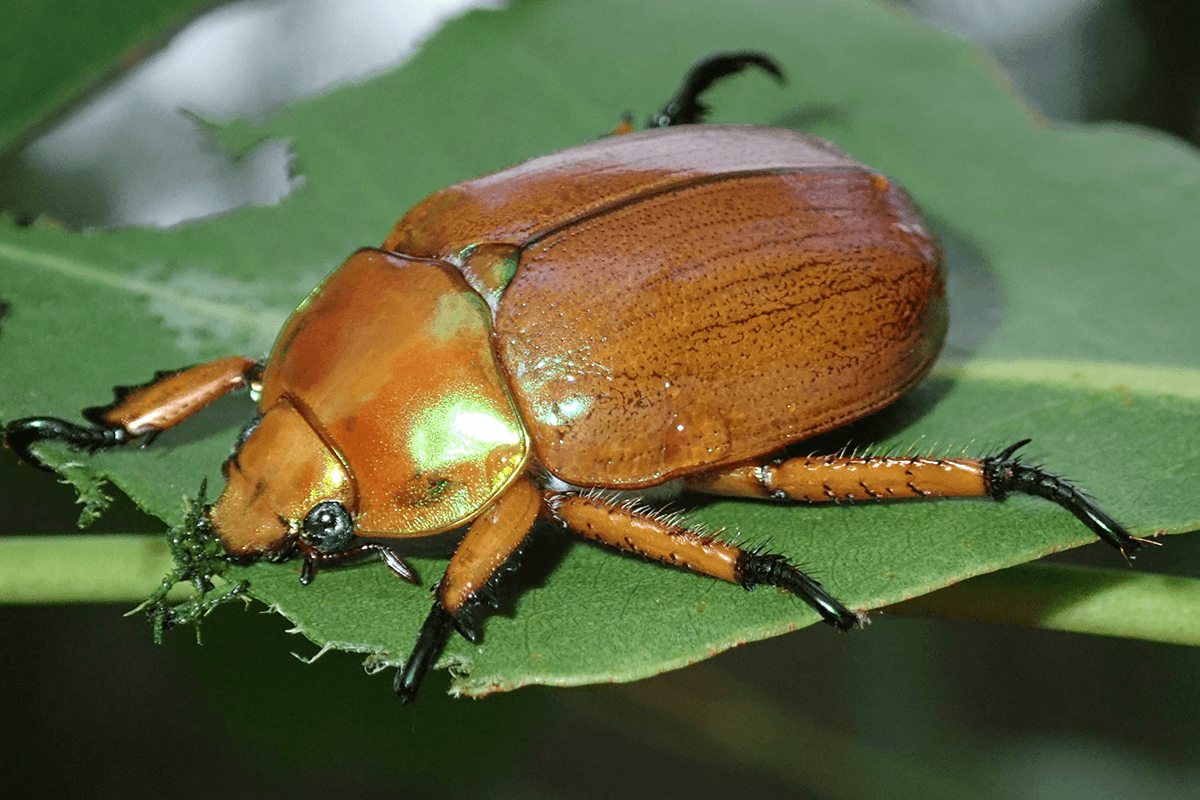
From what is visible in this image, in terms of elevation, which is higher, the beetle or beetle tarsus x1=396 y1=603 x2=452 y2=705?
the beetle

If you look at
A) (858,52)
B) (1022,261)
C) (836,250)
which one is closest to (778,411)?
(836,250)

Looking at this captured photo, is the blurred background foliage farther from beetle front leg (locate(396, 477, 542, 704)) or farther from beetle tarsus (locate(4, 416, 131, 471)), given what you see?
beetle front leg (locate(396, 477, 542, 704))

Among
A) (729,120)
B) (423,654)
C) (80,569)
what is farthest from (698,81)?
(80,569)

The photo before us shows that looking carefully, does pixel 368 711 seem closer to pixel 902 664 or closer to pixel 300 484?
pixel 300 484

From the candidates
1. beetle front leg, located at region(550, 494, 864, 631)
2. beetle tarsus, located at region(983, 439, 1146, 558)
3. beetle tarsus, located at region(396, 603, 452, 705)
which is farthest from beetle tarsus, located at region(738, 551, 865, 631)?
beetle tarsus, located at region(396, 603, 452, 705)

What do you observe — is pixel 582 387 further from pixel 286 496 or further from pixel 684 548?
pixel 286 496

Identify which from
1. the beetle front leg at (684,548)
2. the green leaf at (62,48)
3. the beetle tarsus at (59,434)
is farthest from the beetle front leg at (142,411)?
the green leaf at (62,48)
